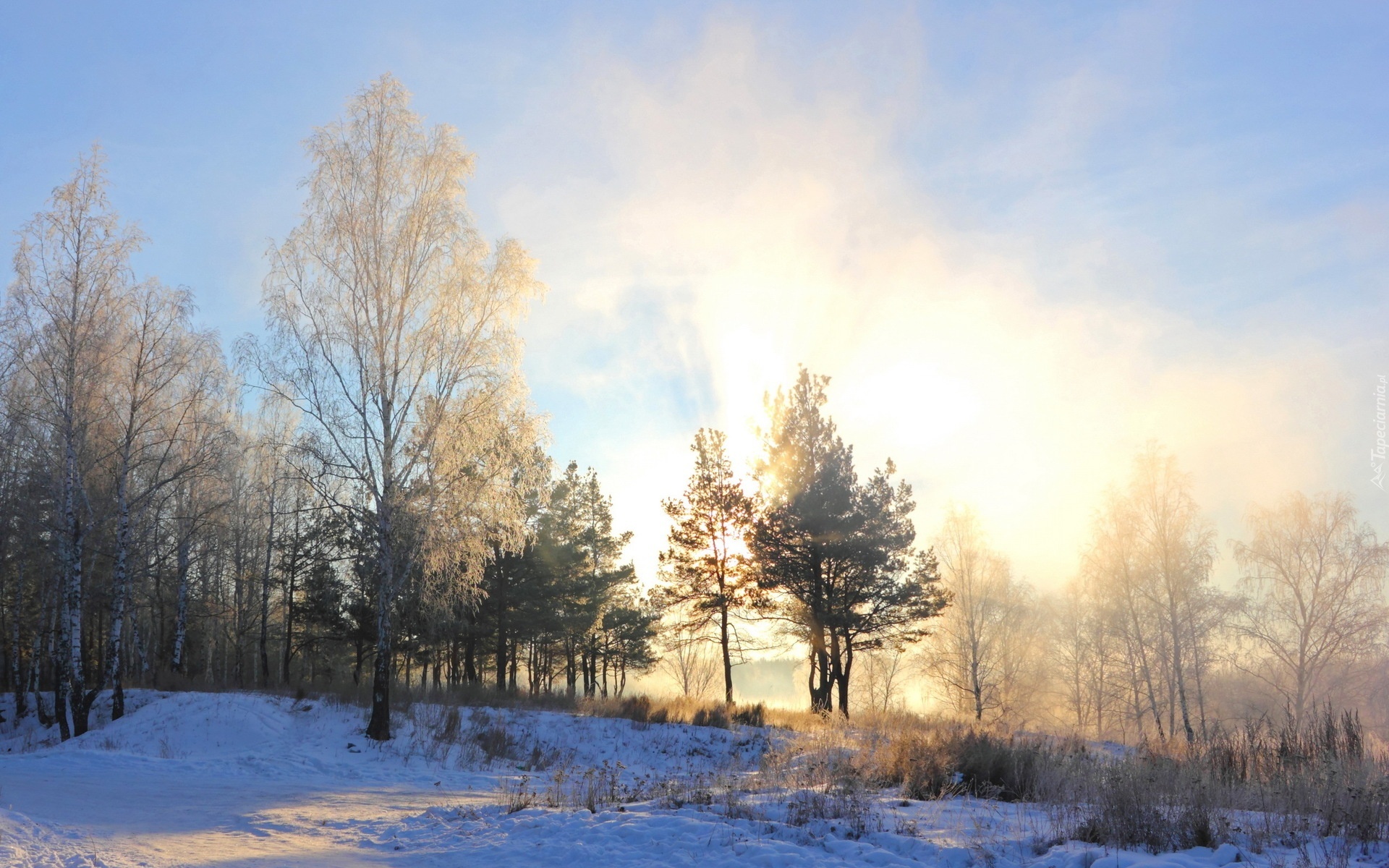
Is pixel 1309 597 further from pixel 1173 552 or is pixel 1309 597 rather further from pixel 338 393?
pixel 338 393

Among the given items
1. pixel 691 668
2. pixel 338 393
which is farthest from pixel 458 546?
pixel 691 668

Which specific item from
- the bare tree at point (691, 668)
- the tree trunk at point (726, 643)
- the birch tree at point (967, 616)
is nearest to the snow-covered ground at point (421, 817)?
the tree trunk at point (726, 643)

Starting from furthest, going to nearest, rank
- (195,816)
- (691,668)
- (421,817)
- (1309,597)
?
(691,668)
(1309,597)
(421,817)
(195,816)

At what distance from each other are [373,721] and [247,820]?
8.82m

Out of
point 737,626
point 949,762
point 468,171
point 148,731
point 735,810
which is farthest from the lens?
point 737,626

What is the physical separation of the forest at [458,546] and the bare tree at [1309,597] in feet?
0.32

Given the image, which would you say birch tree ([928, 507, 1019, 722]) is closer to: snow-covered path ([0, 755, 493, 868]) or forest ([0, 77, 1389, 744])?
forest ([0, 77, 1389, 744])

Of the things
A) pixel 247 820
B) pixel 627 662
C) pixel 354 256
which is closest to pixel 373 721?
pixel 247 820

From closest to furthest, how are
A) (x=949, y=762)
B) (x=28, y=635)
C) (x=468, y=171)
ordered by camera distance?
(x=949, y=762), (x=468, y=171), (x=28, y=635)

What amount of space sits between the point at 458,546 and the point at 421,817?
332 inches

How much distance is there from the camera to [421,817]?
Result: 958cm

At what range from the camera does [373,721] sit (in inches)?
690

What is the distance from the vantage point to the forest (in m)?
18.5

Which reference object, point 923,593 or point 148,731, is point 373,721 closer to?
point 148,731
